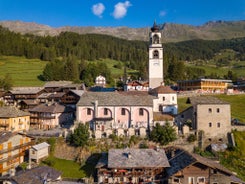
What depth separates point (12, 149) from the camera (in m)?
42.7

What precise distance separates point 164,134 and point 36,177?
2166 cm

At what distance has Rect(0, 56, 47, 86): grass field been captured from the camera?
10181cm

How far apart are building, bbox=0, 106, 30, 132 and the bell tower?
30.2m

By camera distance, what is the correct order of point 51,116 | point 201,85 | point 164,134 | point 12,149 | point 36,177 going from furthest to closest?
point 201,85 < point 51,116 < point 164,134 < point 12,149 < point 36,177

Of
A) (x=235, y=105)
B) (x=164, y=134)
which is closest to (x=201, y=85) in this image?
(x=235, y=105)

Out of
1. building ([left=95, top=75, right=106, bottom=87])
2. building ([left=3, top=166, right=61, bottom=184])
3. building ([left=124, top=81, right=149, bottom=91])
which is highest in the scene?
building ([left=95, top=75, right=106, bottom=87])

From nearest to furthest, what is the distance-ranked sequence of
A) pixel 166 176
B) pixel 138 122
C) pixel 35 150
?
pixel 166 176 → pixel 35 150 → pixel 138 122

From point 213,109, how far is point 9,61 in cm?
10230

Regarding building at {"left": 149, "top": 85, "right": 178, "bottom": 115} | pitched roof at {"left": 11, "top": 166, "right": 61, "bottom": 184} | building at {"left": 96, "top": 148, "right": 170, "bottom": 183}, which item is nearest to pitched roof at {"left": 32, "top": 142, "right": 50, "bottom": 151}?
pitched roof at {"left": 11, "top": 166, "right": 61, "bottom": 184}

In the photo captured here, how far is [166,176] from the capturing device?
37656 millimetres

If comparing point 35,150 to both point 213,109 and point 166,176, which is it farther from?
point 213,109

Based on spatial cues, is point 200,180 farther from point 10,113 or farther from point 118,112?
point 10,113

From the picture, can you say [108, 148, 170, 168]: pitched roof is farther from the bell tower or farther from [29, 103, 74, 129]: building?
the bell tower

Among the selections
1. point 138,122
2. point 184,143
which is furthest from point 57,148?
point 184,143
